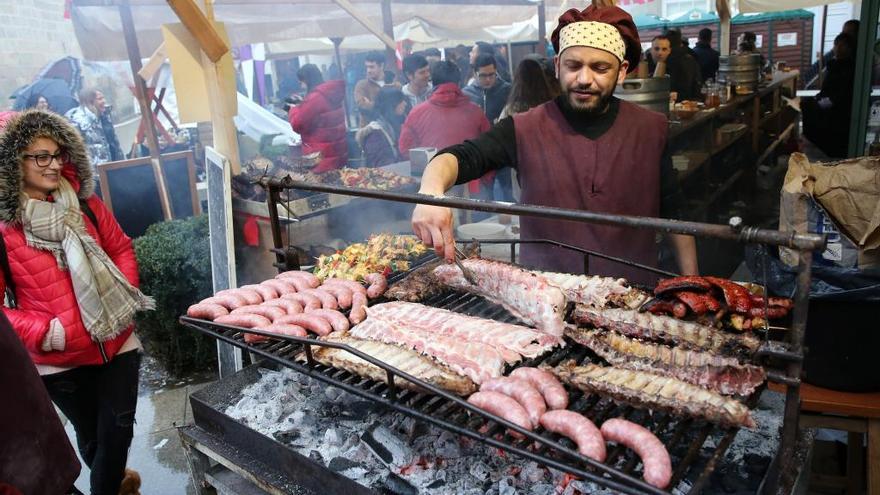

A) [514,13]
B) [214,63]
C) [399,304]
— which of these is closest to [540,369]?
[399,304]

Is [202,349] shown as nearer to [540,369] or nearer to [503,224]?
[503,224]

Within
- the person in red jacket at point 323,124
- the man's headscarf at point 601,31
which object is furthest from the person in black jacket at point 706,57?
the man's headscarf at point 601,31

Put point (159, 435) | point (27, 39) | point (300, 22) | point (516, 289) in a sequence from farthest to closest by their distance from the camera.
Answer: point (300, 22)
point (27, 39)
point (159, 435)
point (516, 289)

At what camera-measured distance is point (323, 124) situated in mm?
9195

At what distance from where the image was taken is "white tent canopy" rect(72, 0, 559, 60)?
10250 millimetres

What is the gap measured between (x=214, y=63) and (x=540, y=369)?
16.7 feet

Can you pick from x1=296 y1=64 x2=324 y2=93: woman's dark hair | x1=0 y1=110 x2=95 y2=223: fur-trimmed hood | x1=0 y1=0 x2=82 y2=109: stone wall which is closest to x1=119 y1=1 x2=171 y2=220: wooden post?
x1=296 y1=64 x2=324 y2=93: woman's dark hair

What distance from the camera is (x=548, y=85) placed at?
7266mm

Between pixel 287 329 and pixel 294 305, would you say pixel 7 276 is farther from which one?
pixel 287 329

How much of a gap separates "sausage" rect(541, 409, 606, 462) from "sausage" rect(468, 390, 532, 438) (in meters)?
0.08

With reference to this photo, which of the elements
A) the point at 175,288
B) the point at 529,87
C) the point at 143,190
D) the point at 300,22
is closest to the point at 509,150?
the point at 529,87

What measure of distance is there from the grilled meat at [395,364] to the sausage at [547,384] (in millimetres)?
209

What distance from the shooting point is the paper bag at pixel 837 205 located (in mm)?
3241

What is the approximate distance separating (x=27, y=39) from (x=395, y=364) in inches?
566
